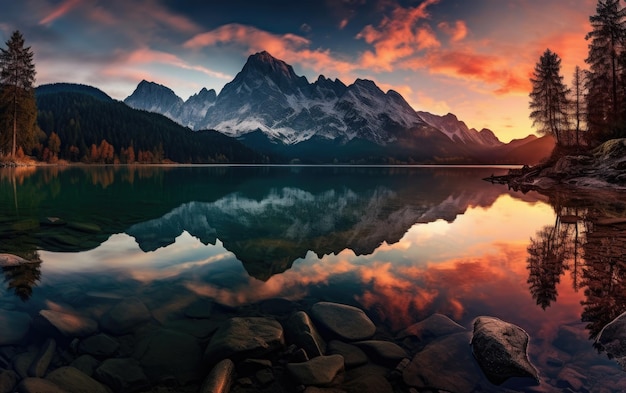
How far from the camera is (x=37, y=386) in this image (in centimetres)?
661

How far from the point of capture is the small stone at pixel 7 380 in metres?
6.62

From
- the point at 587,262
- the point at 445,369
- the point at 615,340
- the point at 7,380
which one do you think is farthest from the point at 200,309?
the point at 587,262

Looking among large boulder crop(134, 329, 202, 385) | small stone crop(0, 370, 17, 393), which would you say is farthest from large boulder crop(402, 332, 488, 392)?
small stone crop(0, 370, 17, 393)

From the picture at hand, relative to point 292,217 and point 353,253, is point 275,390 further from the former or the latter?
point 292,217

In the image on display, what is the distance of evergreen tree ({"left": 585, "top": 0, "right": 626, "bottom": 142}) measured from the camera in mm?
58156

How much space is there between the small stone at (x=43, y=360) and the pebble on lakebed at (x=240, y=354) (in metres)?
0.02

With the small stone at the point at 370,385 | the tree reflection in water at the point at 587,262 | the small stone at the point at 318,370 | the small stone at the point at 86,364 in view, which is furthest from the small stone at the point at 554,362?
the small stone at the point at 86,364

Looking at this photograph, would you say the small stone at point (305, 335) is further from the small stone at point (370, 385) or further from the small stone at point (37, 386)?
the small stone at point (37, 386)

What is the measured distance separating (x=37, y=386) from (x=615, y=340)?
1245 centimetres

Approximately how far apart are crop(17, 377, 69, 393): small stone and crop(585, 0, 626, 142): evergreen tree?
72043 mm

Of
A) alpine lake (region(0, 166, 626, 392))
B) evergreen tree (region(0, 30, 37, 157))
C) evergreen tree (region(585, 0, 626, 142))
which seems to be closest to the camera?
alpine lake (region(0, 166, 626, 392))

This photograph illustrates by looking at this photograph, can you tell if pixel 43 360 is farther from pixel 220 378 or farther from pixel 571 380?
pixel 571 380

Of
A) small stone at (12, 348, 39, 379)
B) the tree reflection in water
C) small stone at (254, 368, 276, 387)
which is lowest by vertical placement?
small stone at (254, 368, 276, 387)

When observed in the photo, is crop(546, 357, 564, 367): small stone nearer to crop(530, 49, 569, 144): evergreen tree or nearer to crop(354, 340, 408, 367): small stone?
crop(354, 340, 408, 367): small stone
